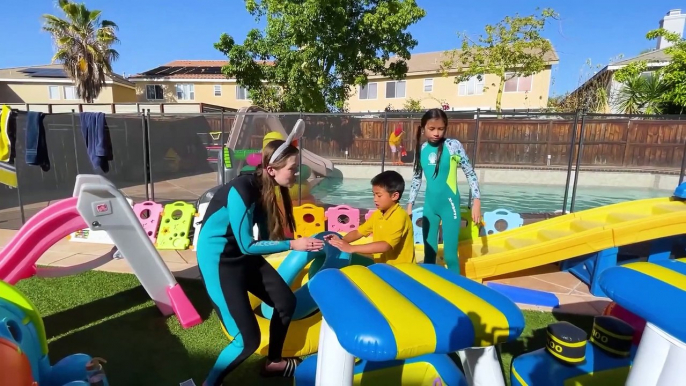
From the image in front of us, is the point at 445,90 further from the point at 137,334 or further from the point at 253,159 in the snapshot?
the point at 137,334

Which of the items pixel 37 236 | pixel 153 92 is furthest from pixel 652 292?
pixel 153 92

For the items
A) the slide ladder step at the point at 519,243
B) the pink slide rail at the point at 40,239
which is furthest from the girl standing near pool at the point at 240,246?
the slide ladder step at the point at 519,243

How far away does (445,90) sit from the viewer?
93.4 ft

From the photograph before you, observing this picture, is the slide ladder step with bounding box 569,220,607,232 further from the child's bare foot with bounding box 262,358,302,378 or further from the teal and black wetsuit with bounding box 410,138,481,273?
the child's bare foot with bounding box 262,358,302,378

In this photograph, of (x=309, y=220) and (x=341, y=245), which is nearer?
(x=341, y=245)

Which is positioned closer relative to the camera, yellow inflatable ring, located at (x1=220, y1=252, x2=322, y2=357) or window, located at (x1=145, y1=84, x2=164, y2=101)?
yellow inflatable ring, located at (x1=220, y1=252, x2=322, y2=357)

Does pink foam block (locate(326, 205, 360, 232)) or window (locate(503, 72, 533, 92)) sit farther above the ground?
window (locate(503, 72, 533, 92))

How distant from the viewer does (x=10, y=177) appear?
6434mm

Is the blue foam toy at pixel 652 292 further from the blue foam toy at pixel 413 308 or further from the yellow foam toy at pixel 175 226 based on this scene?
the yellow foam toy at pixel 175 226

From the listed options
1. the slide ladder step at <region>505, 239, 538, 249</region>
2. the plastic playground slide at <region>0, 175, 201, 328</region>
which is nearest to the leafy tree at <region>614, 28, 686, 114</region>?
the slide ladder step at <region>505, 239, 538, 249</region>

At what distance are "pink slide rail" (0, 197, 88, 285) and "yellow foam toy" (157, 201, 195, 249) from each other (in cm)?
276

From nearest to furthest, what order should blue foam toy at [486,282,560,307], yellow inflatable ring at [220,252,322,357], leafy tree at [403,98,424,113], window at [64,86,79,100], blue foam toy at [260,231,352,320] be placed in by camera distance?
blue foam toy at [260,231,352,320] → yellow inflatable ring at [220,252,322,357] → blue foam toy at [486,282,560,307] → leafy tree at [403,98,424,113] → window at [64,86,79,100]

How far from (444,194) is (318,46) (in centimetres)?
1465

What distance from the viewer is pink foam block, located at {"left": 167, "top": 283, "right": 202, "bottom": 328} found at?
12.0ft
